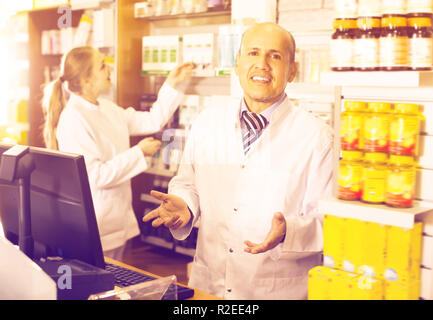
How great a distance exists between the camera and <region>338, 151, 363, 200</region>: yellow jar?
1.75m

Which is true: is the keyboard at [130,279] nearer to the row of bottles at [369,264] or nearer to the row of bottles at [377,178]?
the row of bottles at [369,264]

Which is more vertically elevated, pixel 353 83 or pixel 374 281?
pixel 353 83

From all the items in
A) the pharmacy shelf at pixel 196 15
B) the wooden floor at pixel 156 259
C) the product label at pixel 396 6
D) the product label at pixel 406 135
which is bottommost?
the wooden floor at pixel 156 259

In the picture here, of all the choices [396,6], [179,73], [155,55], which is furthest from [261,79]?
[155,55]

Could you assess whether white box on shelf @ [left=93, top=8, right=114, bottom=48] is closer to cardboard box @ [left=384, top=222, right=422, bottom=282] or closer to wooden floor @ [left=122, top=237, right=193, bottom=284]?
wooden floor @ [left=122, top=237, right=193, bottom=284]

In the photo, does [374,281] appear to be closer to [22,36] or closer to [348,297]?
[348,297]

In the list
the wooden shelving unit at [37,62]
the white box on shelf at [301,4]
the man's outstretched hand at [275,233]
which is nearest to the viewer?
the man's outstretched hand at [275,233]

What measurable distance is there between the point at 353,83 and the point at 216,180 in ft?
2.67

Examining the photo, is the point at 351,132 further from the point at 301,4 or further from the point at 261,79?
the point at 301,4

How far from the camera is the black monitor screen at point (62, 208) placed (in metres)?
1.52

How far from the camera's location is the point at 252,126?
2.32 m

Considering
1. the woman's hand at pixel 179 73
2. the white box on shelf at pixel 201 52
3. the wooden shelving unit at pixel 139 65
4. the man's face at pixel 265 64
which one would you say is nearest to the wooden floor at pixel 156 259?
the wooden shelving unit at pixel 139 65

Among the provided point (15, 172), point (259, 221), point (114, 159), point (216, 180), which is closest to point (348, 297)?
point (259, 221)

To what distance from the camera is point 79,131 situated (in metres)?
3.06
